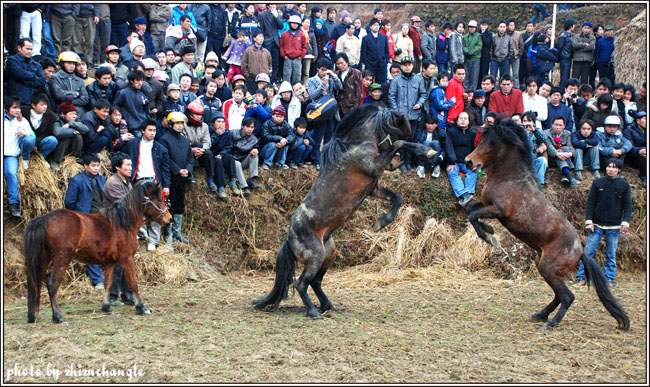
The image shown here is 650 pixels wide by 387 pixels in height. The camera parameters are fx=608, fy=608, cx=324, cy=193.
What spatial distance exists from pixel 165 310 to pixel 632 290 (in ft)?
24.9

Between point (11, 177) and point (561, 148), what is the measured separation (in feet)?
33.0

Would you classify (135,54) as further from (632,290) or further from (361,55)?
(632,290)

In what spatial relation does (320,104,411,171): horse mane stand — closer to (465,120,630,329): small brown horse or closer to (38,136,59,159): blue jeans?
(465,120,630,329): small brown horse

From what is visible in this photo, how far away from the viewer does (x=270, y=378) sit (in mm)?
5629

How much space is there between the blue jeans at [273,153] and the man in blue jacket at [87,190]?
136 inches

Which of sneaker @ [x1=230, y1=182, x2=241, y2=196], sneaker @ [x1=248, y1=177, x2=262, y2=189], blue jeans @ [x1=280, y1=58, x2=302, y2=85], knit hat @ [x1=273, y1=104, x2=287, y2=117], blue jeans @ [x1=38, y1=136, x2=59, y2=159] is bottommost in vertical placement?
sneaker @ [x1=230, y1=182, x2=241, y2=196]

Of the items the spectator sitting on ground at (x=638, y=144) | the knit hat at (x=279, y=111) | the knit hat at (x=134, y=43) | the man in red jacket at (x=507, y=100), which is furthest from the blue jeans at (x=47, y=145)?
the spectator sitting on ground at (x=638, y=144)

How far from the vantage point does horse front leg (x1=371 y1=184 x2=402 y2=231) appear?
25.5ft

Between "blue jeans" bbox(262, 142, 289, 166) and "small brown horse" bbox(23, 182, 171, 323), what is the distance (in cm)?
362

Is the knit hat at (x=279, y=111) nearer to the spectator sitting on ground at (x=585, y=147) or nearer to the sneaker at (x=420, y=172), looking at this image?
the sneaker at (x=420, y=172)

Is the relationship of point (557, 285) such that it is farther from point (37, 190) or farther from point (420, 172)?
point (37, 190)

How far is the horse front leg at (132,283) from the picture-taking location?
7755mm

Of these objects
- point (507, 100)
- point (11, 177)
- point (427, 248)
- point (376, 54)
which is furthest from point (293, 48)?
point (11, 177)

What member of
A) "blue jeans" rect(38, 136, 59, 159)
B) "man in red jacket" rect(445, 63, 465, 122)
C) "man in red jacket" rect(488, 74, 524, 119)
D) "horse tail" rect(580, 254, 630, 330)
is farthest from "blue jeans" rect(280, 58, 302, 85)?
"horse tail" rect(580, 254, 630, 330)
